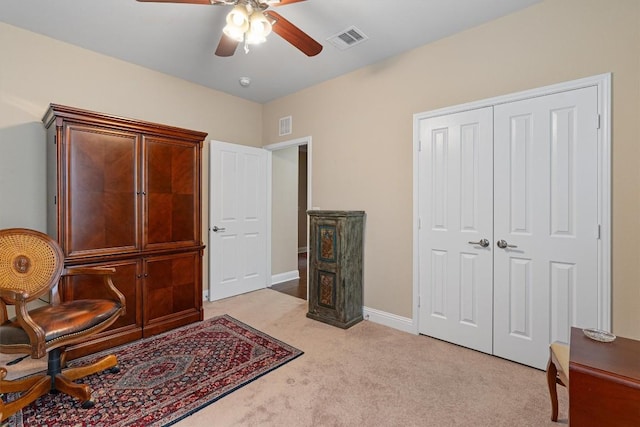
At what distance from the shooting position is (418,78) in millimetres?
2920

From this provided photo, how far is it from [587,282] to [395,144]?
1.89 m

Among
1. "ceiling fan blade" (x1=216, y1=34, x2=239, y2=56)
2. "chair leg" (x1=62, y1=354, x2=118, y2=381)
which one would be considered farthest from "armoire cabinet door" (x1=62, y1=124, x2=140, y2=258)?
"ceiling fan blade" (x1=216, y1=34, x2=239, y2=56)

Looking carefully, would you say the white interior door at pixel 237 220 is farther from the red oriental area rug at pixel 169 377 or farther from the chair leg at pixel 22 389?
the chair leg at pixel 22 389

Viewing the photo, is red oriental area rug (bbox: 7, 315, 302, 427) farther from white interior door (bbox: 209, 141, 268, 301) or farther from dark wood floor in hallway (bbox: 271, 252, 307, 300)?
dark wood floor in hallway (bbox: 271, 252, 307, 300)

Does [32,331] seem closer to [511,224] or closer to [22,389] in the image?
[22,389]

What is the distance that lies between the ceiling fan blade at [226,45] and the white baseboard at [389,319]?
Result: 277cm

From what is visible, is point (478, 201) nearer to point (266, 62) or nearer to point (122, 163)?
point (266, 62)

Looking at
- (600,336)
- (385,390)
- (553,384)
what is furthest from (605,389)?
(385,390)

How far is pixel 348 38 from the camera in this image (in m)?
2.77

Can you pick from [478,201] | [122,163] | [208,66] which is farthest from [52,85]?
[478,201]

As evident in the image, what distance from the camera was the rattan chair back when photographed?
1.98 metres

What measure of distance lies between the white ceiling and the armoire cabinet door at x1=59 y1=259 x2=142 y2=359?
2053 millimetres

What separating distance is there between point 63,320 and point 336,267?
2169mm

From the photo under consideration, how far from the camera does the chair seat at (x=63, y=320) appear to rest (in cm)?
171
